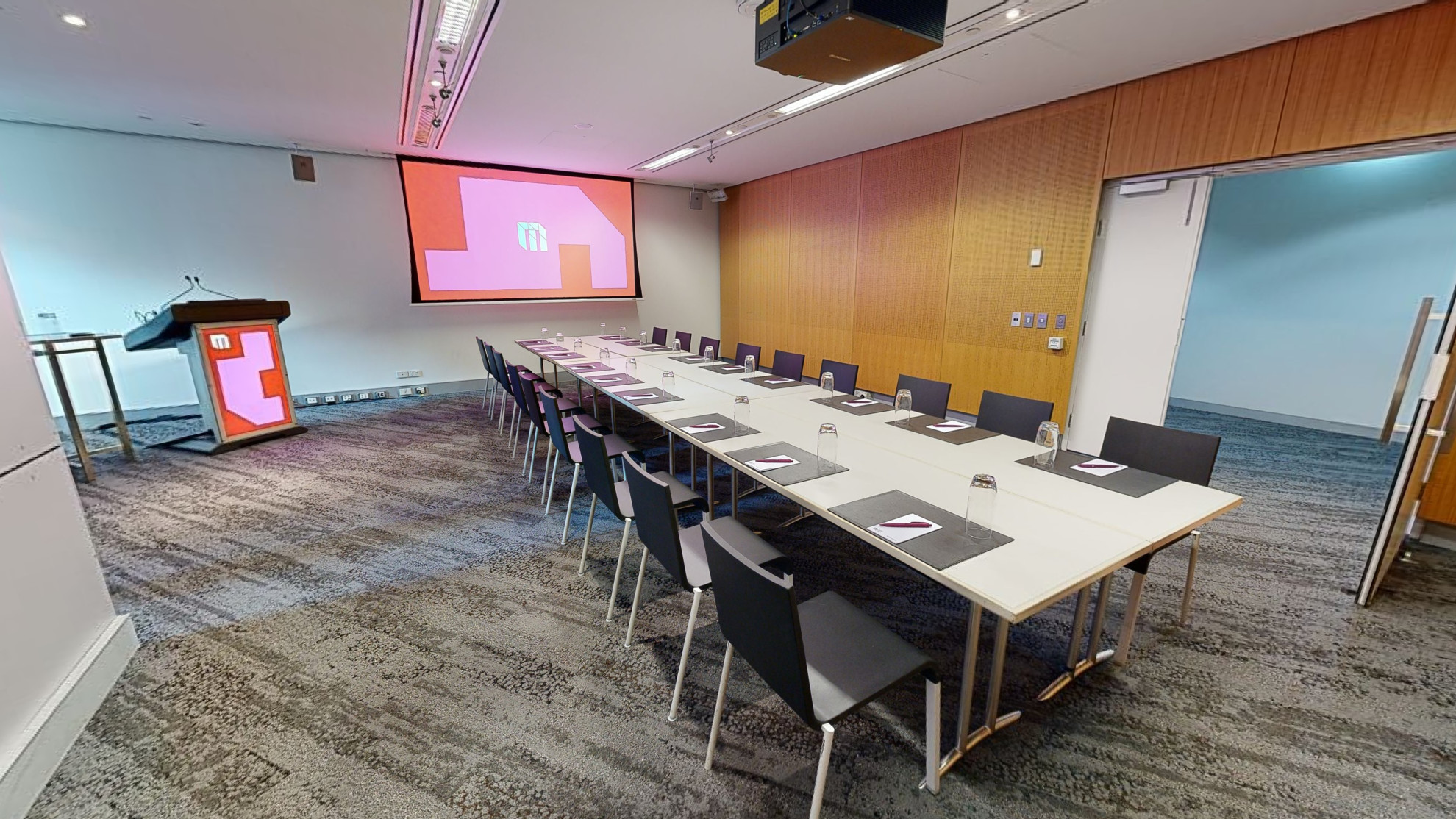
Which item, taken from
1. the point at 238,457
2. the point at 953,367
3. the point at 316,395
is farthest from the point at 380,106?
the point at 953,367

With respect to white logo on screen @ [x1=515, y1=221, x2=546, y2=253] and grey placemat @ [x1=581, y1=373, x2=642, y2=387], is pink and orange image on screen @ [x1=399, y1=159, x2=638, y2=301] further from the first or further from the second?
grey placemat @ [x1=581, y1=373, x2=642, y2=387]

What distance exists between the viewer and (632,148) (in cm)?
588

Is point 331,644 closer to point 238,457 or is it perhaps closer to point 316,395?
point 238,457

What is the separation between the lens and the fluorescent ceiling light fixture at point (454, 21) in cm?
281

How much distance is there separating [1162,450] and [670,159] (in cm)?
586

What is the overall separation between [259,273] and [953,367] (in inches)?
316

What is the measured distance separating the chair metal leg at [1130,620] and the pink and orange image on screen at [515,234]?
24.0 feet

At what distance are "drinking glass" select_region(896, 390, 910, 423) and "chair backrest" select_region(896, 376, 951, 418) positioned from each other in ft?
0.75

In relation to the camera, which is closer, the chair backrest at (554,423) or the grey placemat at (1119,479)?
the grey placemat at (1119,479)

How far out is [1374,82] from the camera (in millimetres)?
2975

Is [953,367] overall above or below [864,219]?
below

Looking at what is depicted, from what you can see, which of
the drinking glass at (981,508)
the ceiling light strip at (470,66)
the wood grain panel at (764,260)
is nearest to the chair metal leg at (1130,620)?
the drinking glass at (981,508)

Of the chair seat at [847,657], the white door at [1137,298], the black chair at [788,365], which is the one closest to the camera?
the chair seat at [847,657]

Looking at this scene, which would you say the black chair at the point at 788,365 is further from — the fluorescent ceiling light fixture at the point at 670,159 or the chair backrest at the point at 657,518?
the fluorescent ceiling light fixture at the point at 670,159
